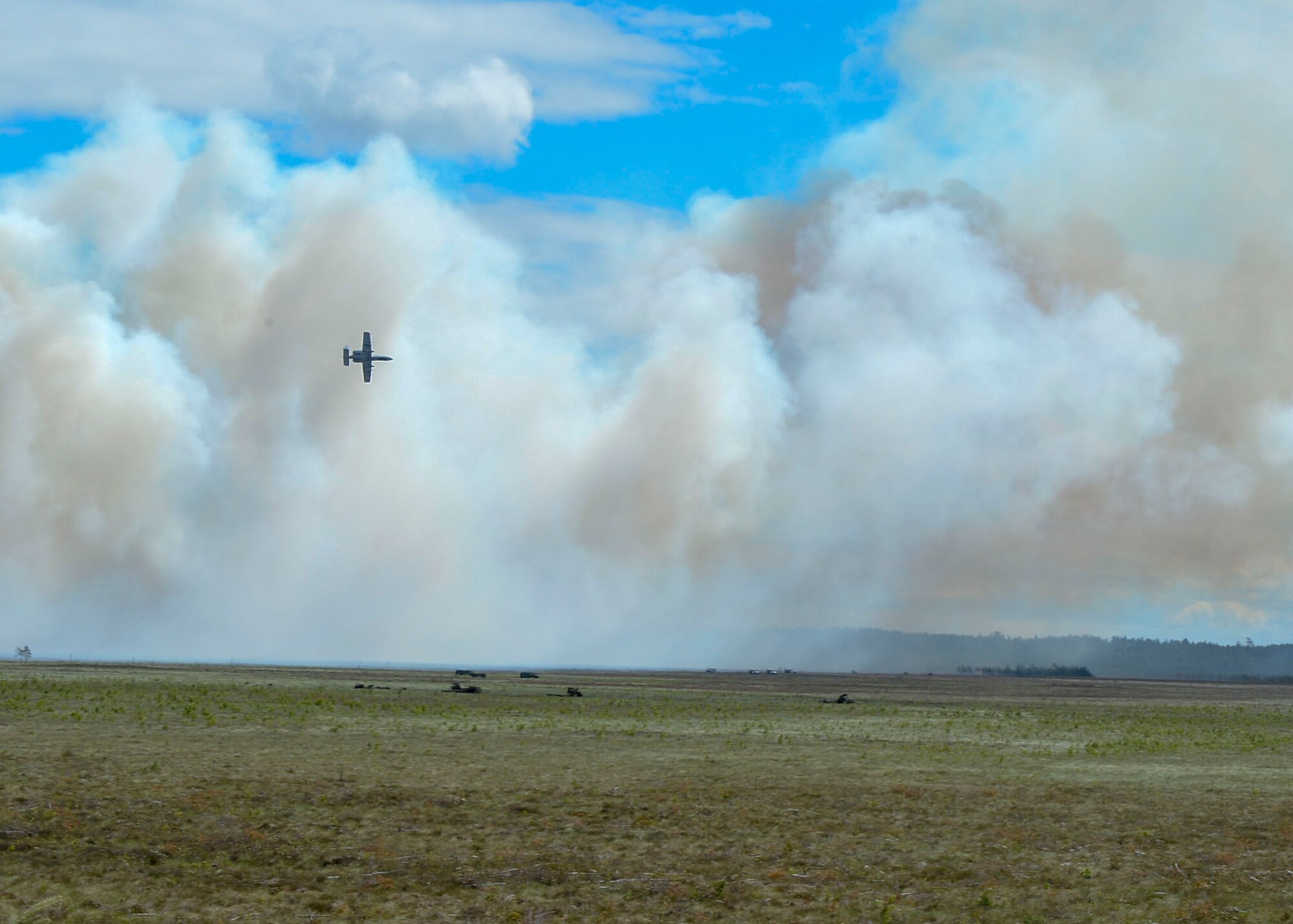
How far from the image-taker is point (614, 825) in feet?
122

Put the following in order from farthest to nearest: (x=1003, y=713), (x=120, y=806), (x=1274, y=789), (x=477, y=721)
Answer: (x=1003, y=713), (x=477, y=721), (x=1274, y=789), (x=120, y=806)

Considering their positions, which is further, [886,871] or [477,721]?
[477,721]

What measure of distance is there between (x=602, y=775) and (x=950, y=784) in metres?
13.4

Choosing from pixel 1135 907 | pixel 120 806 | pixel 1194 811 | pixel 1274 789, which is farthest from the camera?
pixel 1274 789

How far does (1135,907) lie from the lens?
28938 mm

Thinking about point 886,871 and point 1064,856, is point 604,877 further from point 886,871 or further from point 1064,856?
point 1064,856

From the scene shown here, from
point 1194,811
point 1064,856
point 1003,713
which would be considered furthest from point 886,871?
point 1003,713

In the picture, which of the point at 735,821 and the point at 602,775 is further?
the point at 602,775

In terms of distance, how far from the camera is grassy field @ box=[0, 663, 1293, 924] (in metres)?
29.3

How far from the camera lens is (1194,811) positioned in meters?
40.0

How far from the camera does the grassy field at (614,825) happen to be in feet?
96.1

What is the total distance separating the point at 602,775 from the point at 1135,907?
22.2 m

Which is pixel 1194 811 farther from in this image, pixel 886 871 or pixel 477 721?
pixel 477 721

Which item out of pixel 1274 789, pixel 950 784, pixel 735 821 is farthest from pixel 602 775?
pixel 1274 789
